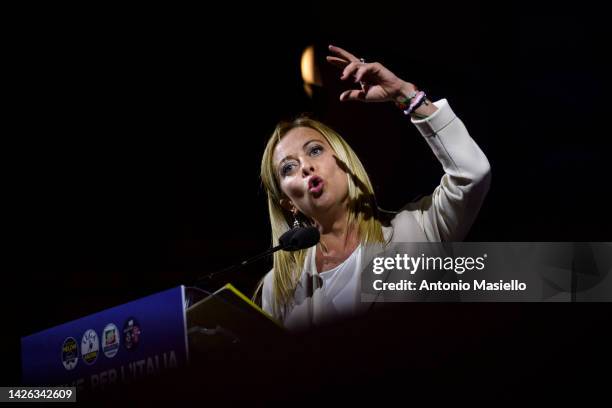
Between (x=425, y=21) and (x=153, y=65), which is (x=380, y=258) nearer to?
(x=425, y=21)

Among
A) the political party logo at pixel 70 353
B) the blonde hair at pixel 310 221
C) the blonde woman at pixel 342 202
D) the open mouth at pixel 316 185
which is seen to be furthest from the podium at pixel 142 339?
the open mouth at pixel 316 185

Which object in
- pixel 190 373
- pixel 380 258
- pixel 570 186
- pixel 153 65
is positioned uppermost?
pixel 153 65

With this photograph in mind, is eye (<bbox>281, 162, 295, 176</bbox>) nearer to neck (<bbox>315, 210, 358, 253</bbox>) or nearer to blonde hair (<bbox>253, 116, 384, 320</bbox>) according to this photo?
blonde hair (<bbox>253, 116, 384, 320</bbox>)

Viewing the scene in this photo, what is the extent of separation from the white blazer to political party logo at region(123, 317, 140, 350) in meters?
0.56

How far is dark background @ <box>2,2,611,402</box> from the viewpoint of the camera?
265cm

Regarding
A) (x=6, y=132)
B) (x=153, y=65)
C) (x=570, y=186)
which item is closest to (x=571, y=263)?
(x=570, y=186)

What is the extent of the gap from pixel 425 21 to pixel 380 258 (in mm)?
959

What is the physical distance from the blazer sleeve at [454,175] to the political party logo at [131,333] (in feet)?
3.39

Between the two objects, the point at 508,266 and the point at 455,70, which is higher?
the point at 455,70

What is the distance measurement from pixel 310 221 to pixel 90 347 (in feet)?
3.55

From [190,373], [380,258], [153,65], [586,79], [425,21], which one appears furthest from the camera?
[153,65]

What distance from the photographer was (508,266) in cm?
227

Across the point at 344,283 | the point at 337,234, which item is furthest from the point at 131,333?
the point at 337,234

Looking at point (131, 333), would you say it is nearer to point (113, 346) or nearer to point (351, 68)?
point (113, 346)
